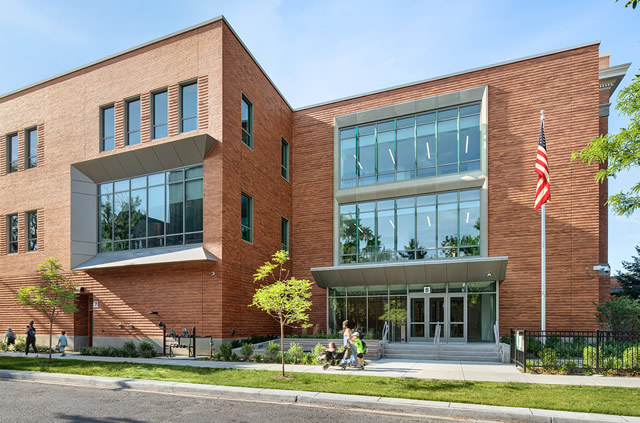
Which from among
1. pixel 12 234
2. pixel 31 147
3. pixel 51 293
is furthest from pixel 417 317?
pixel 31 147

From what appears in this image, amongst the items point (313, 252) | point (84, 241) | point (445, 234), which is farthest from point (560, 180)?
point (84, 241)

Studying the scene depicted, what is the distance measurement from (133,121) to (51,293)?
9029 millimetres

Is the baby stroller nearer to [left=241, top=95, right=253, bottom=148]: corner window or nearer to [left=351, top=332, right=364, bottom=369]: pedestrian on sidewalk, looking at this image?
[left=351, top=332, right=364, bottom=369]: pedestrian on sidewalk

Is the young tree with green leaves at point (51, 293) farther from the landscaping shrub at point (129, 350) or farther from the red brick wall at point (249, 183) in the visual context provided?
the red brick wall at point (249, 183)

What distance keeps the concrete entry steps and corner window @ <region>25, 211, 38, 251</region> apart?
62.4ft

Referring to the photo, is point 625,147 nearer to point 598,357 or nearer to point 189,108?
point 598,357

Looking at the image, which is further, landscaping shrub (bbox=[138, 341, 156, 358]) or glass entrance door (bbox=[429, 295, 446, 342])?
glass entrance door (bbox=[429, 295, 446, 342])

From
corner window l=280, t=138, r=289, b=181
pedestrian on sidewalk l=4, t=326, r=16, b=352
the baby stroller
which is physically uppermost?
corner window l=280, t=138, r=289, b=181

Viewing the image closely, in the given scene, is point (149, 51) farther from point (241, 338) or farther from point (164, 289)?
point (241, 338)

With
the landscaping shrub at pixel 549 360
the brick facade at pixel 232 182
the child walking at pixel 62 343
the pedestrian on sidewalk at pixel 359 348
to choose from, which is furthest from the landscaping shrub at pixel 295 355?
the child walking at pixel 62 343

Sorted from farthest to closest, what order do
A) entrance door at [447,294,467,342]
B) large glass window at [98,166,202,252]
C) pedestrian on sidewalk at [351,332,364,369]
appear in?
entrance door at [447,294,467,342] → large glass window at [98,166,202,252] → pedestrian on sidewalk at [351,332,364,369]

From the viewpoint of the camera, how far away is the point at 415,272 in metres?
21.7

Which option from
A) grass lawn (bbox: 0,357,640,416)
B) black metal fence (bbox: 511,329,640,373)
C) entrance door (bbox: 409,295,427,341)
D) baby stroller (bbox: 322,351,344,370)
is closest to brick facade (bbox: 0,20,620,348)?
entrance door (bbox: 409,295,427,341)

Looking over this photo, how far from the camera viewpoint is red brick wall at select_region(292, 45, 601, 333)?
19609mm
